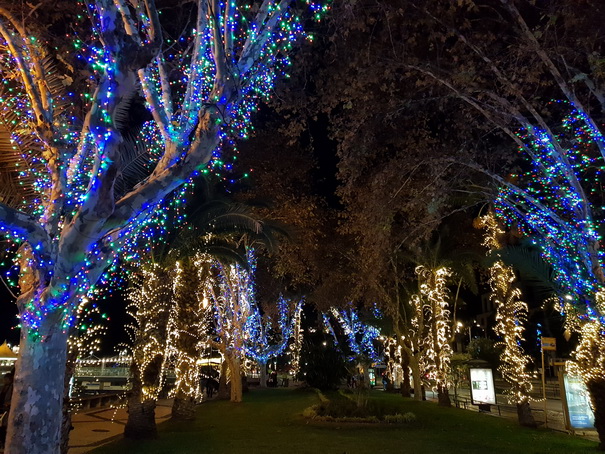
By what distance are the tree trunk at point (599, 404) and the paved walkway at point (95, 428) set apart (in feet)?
33.6

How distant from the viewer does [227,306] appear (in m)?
22.0

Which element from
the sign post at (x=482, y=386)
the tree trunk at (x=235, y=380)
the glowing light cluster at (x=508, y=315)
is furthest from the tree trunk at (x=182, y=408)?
the sign post at (x=482, y=386)

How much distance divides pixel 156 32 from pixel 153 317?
842cm

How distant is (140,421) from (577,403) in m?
10.9

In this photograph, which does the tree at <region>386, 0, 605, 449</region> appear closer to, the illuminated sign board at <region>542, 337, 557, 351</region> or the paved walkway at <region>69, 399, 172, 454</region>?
the illuminated sign board at <region>542, 337, 557, 351</region>

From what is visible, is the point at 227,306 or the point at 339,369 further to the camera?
the point at 339,369

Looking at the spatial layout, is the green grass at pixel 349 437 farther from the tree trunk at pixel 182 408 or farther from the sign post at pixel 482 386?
the sign post at pixel 482 386

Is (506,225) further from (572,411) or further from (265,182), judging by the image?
(265,182)

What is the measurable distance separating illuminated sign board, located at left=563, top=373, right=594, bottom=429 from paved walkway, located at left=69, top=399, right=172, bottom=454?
11336 millimetres

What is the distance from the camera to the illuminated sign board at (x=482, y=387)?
62.7ft

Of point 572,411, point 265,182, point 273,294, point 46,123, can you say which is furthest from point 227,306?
point 46,123

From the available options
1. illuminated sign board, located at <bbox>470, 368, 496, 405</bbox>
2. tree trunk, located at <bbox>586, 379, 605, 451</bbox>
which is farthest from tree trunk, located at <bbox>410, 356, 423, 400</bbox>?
tree trunk, located at <bbox>586, 379, 605, 451</bbox>

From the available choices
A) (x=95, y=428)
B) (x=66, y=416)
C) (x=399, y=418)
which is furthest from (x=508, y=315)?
(x=95, y=428)

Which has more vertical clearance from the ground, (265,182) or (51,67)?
(265,182)
